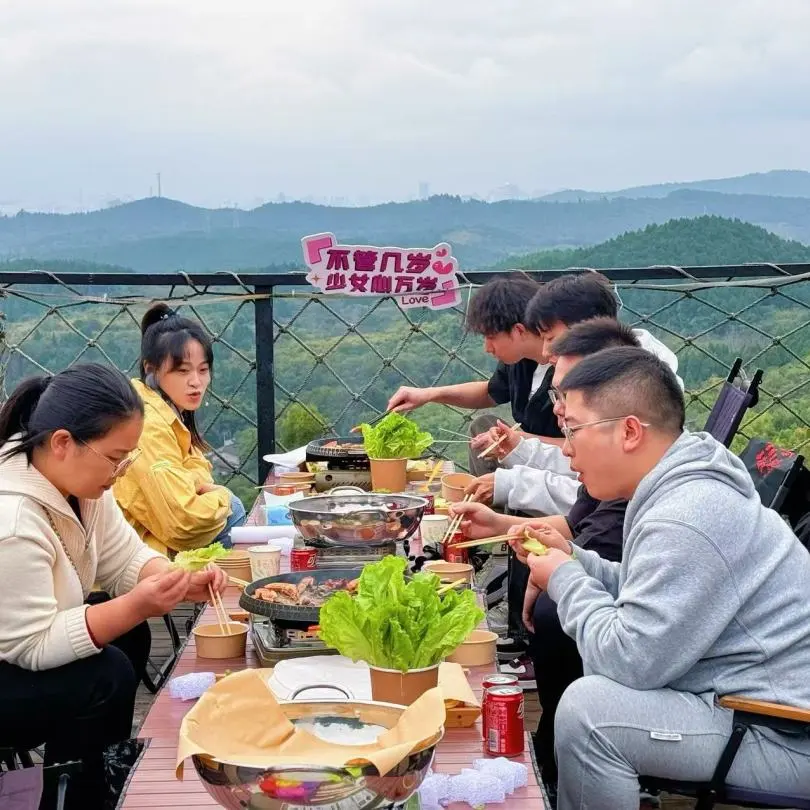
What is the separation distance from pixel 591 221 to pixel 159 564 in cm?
479

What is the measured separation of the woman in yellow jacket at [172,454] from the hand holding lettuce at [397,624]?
6.12ft

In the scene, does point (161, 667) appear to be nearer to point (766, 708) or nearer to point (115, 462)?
point (115, 462)

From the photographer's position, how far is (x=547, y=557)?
94.5 inches

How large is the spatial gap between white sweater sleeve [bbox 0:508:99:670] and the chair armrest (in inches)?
49.7

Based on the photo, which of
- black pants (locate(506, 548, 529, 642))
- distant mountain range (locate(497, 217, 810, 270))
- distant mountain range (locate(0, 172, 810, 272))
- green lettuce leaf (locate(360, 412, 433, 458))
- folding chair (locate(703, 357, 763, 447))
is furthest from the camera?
distant mountain range (locate(0, 172, 810, 272))

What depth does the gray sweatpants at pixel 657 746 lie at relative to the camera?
6.91ft

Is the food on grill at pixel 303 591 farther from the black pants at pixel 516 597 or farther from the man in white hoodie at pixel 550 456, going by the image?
the black pants at pixel 516 597

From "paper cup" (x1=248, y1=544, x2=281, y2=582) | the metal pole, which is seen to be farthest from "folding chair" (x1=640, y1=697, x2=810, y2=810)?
the metal pole

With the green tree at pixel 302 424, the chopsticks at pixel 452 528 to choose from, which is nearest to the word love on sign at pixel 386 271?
the green tree at pixel 302 424

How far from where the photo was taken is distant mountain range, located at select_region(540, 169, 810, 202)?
732 centimetres

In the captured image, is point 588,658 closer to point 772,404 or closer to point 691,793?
point 691,793

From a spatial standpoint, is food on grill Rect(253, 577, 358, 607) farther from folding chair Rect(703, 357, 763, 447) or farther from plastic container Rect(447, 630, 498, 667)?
folding chair Rect(703, 357, 763, 447)

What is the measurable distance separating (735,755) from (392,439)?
2.09 meters

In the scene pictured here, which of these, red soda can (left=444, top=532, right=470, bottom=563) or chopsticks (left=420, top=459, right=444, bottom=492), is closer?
red soda can (left=444, top=532, right=470, bottom=563)
